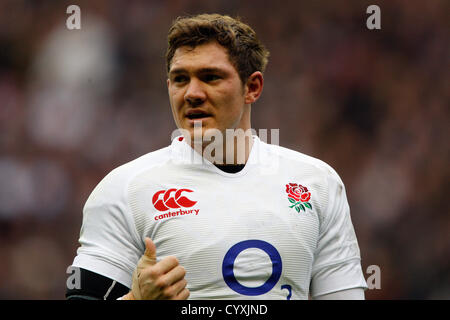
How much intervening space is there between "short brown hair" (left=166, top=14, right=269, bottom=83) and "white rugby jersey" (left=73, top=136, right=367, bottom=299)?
1.45ft

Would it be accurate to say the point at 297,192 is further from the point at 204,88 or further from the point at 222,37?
the point at 222,37

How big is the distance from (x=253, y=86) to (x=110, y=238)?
1.05 m

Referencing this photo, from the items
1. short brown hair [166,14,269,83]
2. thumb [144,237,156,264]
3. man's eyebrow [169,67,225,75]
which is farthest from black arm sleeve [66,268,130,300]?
short brown hair [166,14,269,83]

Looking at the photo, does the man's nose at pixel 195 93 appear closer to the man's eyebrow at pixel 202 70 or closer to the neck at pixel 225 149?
the man's eyebrow at pixel 202 70

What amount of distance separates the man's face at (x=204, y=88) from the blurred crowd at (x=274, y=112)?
3258 millimetres

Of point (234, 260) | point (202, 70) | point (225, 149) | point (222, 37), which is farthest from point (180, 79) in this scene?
point (234, 260)

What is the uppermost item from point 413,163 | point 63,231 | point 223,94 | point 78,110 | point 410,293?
point 223,94

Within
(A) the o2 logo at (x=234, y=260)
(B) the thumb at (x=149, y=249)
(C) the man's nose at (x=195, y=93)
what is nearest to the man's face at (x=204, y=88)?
(C) the man's nose at (x=195, y=93)

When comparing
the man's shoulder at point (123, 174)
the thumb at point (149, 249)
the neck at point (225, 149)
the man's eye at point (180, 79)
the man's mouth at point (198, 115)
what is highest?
the man's eye at point (180, 79)

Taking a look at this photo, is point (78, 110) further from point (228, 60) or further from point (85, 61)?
point (228, 60)

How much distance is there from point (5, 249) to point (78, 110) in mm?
1419

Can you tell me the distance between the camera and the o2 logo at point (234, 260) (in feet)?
9.83
